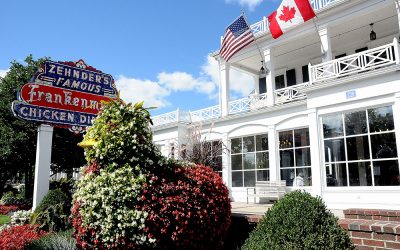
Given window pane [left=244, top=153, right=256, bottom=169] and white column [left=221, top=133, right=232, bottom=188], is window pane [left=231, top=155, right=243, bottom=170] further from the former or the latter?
window pane [left=244, top=153, right=256, bottom=169]

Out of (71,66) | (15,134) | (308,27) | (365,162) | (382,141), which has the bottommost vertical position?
(365,162)

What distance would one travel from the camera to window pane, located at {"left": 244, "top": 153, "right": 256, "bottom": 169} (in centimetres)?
1538

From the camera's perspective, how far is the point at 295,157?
1381 centimetres

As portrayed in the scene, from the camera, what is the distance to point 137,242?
188 inches

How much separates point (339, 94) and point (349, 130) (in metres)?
1.21

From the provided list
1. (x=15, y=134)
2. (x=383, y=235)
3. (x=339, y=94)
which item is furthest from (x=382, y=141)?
(x=15, y=134)

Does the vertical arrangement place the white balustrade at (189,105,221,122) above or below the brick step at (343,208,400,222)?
above

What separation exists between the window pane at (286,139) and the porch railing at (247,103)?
231 centimetres

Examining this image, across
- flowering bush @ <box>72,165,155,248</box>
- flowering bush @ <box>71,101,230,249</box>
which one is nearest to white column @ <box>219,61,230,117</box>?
flowering bush @ <box>71,101,230,249</box>

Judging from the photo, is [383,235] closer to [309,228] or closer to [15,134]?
[309,228]

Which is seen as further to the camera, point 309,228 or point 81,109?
point 81,109

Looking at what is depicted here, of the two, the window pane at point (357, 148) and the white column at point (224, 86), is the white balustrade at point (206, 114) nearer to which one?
the white column at point (224, 86)

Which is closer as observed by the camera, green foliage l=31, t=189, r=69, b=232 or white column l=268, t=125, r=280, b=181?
green foliage l=31, t=189, r=69, b=232

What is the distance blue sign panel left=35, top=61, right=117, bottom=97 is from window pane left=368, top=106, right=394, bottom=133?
930 centimetres
